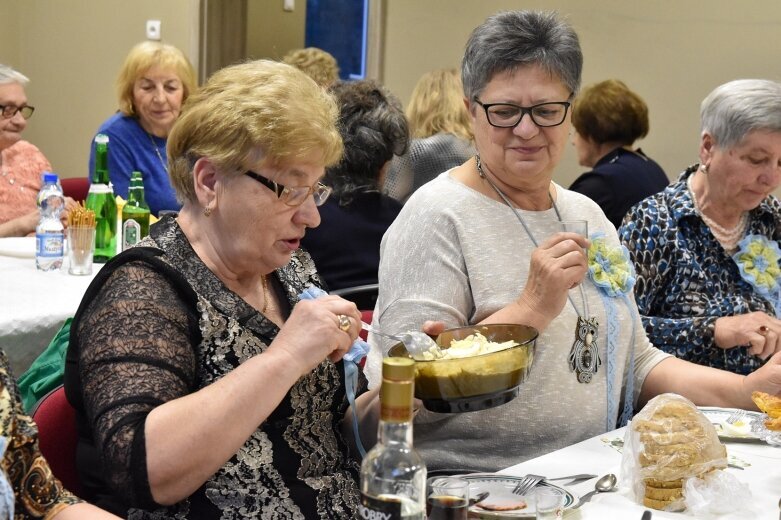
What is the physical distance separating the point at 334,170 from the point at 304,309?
1.76 m

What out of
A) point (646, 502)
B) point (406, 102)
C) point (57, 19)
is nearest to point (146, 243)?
point (646, 502)

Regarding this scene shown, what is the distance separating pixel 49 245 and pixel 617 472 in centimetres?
209

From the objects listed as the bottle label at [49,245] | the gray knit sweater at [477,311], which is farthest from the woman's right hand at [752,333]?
the bottle label at [49,245]

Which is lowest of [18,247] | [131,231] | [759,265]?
[18,247]

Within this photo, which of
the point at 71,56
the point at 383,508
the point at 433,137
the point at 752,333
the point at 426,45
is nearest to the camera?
the point at 383,508

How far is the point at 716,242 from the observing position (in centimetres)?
276

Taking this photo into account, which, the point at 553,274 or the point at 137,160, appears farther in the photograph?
the point at 137,160

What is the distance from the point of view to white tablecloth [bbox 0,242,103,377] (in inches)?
104

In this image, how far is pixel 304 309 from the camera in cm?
157

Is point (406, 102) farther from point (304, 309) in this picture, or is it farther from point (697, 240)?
point (304, 309)

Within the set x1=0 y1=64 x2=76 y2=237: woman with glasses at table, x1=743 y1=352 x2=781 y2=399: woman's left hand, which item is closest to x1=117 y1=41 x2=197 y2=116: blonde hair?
x1=0 y1=64 x2=76 y2=237: woman with glasses at table

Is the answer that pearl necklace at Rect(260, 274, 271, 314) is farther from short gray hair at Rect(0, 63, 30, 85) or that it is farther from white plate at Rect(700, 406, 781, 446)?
short gray hair at Rect(0, 63, 30, 85)

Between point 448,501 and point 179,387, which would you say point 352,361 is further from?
point 448,501

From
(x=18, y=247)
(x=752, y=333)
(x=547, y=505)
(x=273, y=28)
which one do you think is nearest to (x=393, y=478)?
(x=547, y=505)
